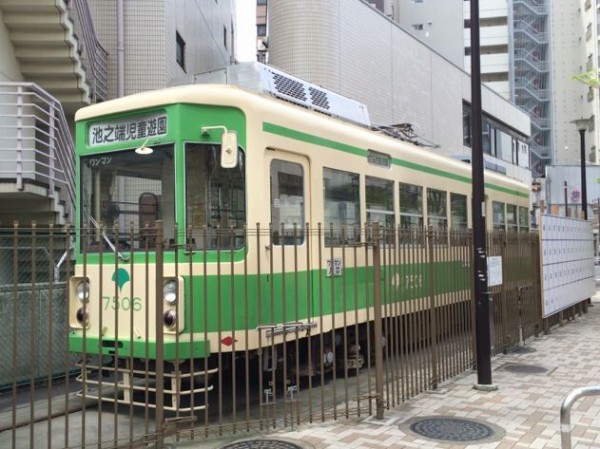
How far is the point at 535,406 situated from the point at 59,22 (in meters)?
9.30

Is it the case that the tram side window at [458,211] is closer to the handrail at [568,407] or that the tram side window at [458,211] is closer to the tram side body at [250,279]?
the tram side body at [250,279]

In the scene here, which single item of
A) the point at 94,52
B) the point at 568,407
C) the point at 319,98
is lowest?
the point at 568,407

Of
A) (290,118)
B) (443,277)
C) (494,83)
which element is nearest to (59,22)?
(290,118)

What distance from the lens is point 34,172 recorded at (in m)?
8.17

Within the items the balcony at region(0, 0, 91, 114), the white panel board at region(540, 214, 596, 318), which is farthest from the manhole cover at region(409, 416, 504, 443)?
the balcony at region(0, 0, 91, 114)

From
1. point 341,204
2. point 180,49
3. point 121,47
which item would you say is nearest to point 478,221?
point 341,204

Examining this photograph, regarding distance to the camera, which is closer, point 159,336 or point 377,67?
point 159,336

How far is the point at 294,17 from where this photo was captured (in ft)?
51.0

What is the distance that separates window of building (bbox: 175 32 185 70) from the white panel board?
29.6ft

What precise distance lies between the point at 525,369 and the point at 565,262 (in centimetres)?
438

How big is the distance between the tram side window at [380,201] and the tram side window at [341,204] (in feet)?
0.88

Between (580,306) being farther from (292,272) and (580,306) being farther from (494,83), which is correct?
(494,83)

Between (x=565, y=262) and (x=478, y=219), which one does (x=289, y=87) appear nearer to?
(x=478, y=219)

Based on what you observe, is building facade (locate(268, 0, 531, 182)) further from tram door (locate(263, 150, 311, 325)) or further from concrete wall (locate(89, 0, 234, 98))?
tram door (locate(263, 150, 311, 325))
